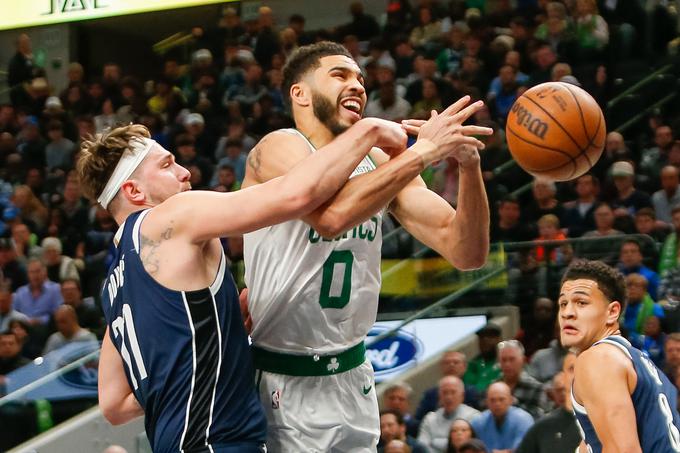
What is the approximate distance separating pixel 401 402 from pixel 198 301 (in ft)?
15.6

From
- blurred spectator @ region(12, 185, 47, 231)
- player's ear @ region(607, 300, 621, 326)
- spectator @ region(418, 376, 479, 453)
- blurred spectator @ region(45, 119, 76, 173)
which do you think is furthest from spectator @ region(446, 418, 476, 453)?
blurred spectator @ region(45, 119, 76, 173)

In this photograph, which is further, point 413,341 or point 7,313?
point 7,313

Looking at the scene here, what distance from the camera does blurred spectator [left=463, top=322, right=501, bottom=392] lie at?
27.5ft

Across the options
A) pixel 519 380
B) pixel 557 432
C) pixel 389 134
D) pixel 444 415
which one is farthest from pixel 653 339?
pixel 389 134

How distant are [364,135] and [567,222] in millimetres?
6025

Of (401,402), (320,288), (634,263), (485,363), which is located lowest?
(401,402)

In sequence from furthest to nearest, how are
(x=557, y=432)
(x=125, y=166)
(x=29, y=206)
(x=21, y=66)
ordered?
1. (x=21, y=66)
2. (x=29, y=206)
3. (x=557, y=432)
4. (x=125, y=166)

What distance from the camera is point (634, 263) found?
29.4ft

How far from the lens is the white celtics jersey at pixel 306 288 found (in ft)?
14.5

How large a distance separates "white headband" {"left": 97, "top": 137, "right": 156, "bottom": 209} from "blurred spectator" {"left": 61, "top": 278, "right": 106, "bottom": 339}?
5.59 m

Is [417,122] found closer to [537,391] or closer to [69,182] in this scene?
[537,391]

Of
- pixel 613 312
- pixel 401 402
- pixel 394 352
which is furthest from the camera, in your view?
pixel 394 352

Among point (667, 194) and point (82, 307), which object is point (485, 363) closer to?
point (667, 194)

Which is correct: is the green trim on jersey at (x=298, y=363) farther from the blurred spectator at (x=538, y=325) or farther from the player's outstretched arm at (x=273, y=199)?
the blurred spectator at (x=538, y=325)
